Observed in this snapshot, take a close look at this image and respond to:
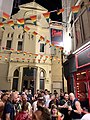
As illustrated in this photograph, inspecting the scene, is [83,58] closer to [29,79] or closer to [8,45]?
[29,79]

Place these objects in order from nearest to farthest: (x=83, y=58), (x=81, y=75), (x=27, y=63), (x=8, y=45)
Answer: (x=83, y=58)
(x=81, y=75)
(x=27, y=63)
(x=8, y=45)

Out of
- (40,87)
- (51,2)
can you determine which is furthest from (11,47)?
(51,2)

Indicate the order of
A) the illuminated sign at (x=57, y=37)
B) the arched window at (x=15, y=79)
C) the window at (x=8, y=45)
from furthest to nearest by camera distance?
the window at (x=8, y=45), the arched window at (x=15, y=79), the illuminated sign at (x=57, y=37)

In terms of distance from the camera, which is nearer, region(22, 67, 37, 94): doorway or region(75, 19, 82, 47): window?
region(75, 19, 82, 47): window

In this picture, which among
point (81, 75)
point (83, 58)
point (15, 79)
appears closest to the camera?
point (83, 58)

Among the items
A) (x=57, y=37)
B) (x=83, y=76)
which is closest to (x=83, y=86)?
(x=83, y=76)

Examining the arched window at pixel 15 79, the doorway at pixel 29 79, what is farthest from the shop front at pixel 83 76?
the arched window at pixel 15 79

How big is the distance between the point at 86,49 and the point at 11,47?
1069cm

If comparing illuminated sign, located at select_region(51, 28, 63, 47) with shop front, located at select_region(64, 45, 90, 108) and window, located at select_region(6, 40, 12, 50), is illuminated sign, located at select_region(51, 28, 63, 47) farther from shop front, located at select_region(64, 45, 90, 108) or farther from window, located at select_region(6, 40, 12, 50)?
window, located at select_region(6, 40, 12, 50)

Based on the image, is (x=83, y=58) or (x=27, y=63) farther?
(x=27, y=63)

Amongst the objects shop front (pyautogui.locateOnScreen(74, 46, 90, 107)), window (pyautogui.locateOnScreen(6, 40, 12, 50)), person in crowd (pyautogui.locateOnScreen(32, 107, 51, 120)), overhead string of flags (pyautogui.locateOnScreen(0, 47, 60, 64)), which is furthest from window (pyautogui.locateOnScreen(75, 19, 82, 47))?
window (pyautogui.locateOnScreen(6, 40, 12, 50))

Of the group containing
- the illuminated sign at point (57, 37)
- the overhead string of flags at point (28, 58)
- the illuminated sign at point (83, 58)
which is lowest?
the illuminated sign at point (83, 58)

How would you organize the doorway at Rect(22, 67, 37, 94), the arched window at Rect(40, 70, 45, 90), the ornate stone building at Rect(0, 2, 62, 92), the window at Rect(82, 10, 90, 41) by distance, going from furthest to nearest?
the arched window at Rect(40, 70, 45, 90) < the doorway at Rect(22, 67, 37, 94) < the ornate stone building at Rect(0, 2, 62, 92) < the window at Rect(82, 10, 90, 41)

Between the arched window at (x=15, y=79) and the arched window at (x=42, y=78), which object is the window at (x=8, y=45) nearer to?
the arched window at (x=15, y=79)
